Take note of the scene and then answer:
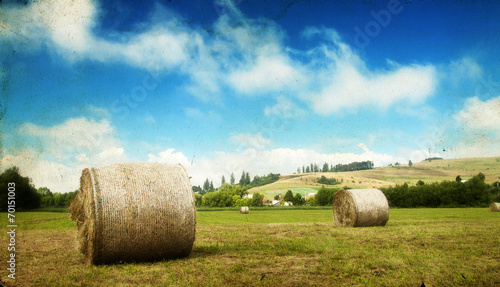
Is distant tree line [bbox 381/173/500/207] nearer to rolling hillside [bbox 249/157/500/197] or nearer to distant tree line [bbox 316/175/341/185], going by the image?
rolling hillside [bbox 249/157/500/197]

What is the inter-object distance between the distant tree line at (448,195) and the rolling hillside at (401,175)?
4.35 m

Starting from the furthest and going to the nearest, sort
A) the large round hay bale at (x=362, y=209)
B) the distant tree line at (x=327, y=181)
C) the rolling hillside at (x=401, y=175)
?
the distant tree line at (x=327, y=181)
the rolling hillside at (x=401, y=175)
the large round hay bale at (x=362, y=209)

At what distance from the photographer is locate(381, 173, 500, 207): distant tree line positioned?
50.8 metres

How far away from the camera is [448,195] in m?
51.9

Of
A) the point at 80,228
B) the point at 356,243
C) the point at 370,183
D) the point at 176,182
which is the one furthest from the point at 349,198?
the point at 370,183

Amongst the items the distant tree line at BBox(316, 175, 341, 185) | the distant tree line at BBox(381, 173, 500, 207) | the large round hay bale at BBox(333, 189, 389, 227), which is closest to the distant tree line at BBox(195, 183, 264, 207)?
the distant tree line at BBox(381, 173, 500, 207)

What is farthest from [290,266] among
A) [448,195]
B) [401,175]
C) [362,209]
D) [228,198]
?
[401,175]

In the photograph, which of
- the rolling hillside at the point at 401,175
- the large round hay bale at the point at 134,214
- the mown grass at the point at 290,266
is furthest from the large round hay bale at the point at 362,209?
the rolling hillside at the point at 401,175

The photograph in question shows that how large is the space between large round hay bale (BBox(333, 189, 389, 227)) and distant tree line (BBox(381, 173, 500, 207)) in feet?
134

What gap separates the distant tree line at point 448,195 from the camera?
167 feet

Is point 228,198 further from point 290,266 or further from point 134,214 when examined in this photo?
point 290,266

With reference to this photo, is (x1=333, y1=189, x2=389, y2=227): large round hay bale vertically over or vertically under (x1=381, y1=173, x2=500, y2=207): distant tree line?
over

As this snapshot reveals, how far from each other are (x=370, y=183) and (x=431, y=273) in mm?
79689

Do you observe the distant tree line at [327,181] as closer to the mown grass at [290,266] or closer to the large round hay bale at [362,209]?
the large round hay bale at [362,209]
